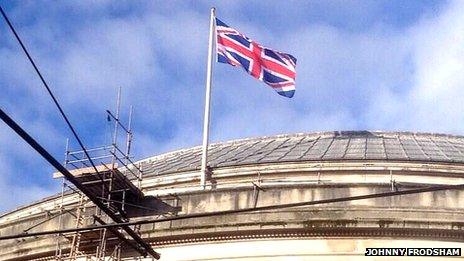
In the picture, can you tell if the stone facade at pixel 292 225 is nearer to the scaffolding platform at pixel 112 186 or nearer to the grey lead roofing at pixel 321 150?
the scaffolding platform at pixel 112 186

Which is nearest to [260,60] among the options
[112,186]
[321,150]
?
[321,150]

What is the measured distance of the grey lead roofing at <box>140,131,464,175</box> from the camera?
1501 inches

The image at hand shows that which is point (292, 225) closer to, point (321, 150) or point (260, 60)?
point (260, 60)

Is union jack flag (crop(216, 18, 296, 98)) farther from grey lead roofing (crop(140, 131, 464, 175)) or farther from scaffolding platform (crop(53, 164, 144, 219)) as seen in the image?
scaffolding platform (crop(53, 164, 144, 219))

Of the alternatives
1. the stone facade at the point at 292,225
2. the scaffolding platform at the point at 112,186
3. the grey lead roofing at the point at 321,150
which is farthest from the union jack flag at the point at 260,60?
the scaffolding platform at the point at 112,186

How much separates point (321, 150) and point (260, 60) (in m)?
7.06

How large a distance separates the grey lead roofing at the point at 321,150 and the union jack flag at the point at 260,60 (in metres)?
3.27

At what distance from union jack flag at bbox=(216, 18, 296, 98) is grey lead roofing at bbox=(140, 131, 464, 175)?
129 inches

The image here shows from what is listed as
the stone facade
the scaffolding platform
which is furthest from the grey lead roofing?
the scaffolding platform

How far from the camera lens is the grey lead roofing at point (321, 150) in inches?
1501

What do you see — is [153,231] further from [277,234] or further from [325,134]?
[325,134]

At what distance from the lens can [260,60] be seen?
35.1 meters

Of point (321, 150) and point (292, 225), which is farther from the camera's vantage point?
point (321, 150)

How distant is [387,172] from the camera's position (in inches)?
1395
